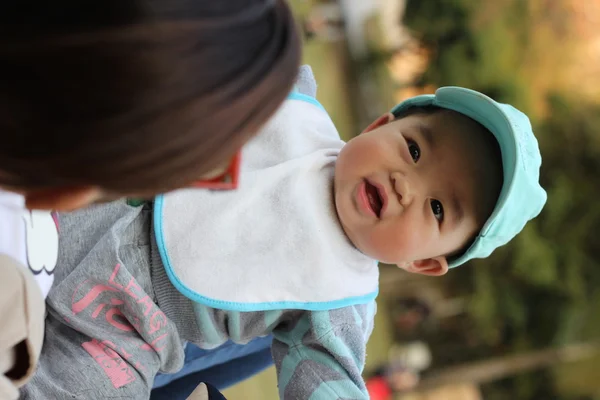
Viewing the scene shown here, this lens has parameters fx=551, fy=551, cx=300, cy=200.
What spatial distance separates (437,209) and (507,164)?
0.42ft

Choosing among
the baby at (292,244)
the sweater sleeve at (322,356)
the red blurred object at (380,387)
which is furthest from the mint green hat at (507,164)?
the red blurred object at (380,387)

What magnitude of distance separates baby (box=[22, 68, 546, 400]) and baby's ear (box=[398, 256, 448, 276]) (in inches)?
0.4

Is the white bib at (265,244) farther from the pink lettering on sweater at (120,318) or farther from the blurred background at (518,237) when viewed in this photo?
the blurred background at (518,237)

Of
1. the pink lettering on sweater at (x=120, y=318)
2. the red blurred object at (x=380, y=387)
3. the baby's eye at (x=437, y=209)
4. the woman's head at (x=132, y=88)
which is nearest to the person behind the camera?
the woman's head at (x=132, y=88)

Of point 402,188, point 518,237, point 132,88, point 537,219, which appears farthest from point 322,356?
point 537,219

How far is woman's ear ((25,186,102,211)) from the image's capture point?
1.47ft

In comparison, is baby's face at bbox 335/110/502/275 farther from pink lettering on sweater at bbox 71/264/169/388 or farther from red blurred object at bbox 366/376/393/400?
red blurred object at bbox 366/376/393/400

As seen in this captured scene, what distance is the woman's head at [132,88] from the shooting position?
0.35 meters

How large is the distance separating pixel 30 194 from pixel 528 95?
320 centimetres

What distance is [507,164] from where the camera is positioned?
86cm

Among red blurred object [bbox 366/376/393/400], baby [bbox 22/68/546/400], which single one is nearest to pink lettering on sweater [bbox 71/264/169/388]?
baby [bbox 22/68/546/400]

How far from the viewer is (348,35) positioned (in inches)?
145

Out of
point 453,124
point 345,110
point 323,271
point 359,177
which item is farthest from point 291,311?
point 345,110

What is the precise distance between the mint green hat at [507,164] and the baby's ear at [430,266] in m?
0.03
